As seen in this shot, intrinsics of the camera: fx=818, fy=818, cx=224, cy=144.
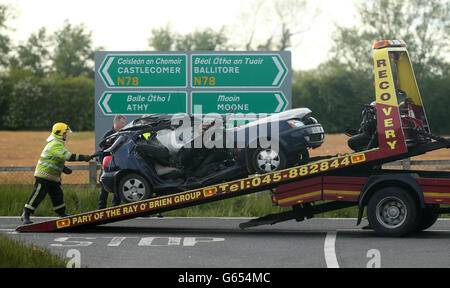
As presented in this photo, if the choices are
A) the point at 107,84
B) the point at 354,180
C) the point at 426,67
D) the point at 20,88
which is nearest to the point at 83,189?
the point at 107,84

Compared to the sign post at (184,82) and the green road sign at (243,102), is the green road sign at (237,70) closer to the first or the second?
the sign post at (184,82)

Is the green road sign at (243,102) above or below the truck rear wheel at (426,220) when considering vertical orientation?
above

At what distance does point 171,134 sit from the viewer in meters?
13.2

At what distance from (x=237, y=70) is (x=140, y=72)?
7.59 ft

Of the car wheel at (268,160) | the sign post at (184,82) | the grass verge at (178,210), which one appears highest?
the sign post at (184,82)

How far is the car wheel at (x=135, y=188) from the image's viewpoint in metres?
13.1

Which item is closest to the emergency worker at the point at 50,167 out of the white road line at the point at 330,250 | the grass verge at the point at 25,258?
the grass verge at the point at 25,258

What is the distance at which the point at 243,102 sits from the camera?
19250 millimetres

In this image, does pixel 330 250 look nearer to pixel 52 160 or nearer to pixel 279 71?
pixel 52 160

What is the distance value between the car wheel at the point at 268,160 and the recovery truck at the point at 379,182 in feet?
0.64

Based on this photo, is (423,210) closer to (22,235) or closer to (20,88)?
(22,235)

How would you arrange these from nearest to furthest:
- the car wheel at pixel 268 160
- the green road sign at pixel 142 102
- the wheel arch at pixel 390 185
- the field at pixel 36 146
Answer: the wheel arch at pixel 390 185
the car wheel at pixel 268 160
the green road sign at pixel 142 102
the field at pixel 36 146

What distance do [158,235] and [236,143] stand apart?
193cm

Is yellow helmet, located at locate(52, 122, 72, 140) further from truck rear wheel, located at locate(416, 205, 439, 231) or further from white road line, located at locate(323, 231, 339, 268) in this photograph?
truck rear wheel, located at locate(416, 205, 439, 231)
